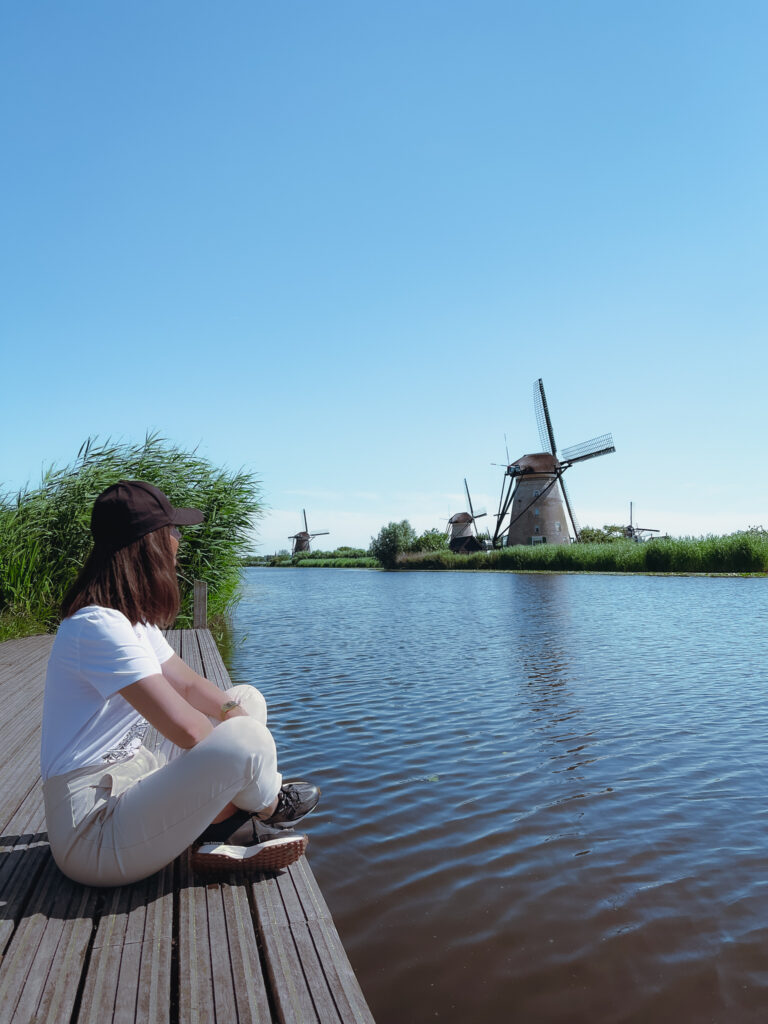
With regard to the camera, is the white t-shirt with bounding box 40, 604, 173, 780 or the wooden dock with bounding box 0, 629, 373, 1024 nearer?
the wooden dock with bounding box 0, 629, 373, 1024

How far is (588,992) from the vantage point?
2.51 metres

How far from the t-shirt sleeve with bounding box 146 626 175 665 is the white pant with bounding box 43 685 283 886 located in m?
0.42

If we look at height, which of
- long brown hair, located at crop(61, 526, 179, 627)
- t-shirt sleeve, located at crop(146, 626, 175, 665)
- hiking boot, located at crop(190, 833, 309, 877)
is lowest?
hiking boot, located at crop(190, 833, 309, 877)

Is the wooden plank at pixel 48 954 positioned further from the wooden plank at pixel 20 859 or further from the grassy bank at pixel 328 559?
the grassy bank at pixel 328 559

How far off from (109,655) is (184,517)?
25.7 inches

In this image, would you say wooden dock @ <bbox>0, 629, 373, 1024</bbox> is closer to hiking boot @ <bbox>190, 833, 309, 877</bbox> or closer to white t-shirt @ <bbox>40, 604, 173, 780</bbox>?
hiking boot @ <bbox>190, 833, 309, 877</bbox>

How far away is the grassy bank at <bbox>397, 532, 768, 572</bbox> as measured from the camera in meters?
30.4

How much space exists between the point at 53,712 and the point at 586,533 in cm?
4639

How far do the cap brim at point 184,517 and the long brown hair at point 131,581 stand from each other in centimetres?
7

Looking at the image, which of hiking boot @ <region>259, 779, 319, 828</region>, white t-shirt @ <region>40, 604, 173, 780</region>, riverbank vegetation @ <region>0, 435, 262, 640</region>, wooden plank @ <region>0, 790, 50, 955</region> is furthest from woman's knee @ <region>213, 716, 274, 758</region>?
riverbank vegetation @ <region>0, 435, 262, 640</region>

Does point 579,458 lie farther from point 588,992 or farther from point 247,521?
point 588,992

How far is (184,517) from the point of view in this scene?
250 centimetres

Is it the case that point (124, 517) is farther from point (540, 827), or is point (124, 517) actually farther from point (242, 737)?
point (540, 827)

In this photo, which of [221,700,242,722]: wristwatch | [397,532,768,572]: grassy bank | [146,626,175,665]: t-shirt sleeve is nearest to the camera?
[146,626,175,665]: t-shirt sleeve
